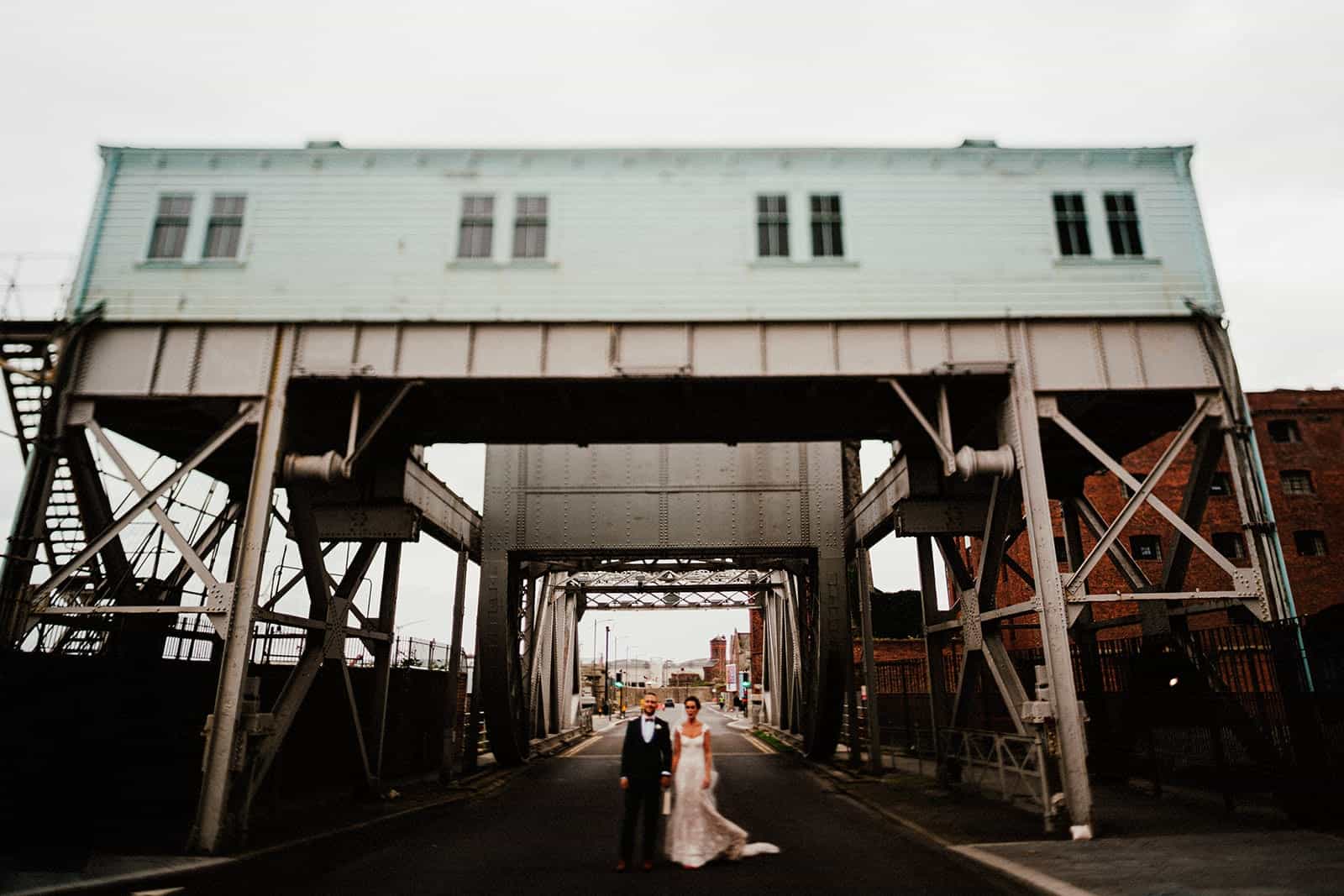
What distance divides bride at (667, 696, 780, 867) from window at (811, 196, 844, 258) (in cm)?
799

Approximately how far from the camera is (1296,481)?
4356 centimetres

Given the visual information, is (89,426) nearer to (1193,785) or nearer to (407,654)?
(407,654)

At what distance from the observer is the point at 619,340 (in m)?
13.2

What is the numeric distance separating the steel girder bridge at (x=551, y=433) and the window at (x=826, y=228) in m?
1.39

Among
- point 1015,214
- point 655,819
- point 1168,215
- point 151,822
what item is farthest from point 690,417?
point 151,822

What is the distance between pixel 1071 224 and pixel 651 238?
7.17 metres

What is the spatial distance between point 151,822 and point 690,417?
10122 mm

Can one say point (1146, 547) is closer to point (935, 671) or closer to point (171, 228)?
point (935, 671)

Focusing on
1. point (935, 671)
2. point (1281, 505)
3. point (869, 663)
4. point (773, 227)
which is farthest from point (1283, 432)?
point (773, 227)

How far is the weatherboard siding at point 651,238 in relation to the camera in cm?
1317

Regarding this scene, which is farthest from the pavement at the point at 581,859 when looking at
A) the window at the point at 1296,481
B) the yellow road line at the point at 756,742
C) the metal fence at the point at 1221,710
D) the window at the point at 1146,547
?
the window at the point at 1296,481

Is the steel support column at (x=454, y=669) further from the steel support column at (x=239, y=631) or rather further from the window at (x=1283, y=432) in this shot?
the window at (x=1283, y=432)

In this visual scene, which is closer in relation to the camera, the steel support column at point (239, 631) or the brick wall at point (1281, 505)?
the steel support column at point (239, 631)

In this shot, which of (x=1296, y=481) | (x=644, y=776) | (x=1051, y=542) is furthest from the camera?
(x=1296, y=481)
